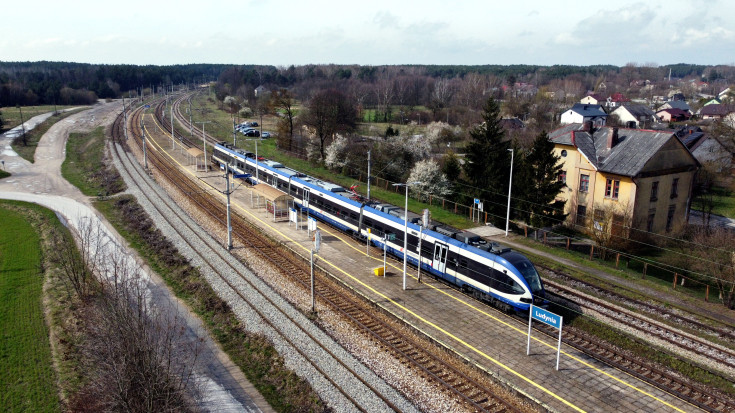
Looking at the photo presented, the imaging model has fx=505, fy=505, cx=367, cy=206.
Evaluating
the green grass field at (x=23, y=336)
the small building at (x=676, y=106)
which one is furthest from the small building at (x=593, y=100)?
the green grass field at (x=23, y=336)

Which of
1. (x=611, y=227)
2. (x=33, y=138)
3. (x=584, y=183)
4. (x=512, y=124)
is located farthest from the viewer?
(x=512, y=124)

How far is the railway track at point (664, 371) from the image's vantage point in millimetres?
17344

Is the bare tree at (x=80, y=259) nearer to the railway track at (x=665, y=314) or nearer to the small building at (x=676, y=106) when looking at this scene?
the railway track at (x=665, y=314)

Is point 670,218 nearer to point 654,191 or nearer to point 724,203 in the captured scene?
point 654,191

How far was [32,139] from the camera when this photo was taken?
83062 mm

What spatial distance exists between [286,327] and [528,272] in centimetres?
1126

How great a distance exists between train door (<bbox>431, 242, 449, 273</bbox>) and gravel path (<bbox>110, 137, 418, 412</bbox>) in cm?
790

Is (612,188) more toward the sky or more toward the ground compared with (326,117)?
more toward the ground

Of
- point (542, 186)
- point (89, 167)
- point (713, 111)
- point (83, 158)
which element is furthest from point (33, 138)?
point (713, 111)

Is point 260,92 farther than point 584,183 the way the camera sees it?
Yes

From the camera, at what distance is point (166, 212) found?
41.3m

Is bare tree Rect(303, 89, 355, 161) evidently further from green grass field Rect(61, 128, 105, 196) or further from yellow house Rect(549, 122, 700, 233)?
yellow house Rect(549, 122, 700, 233)

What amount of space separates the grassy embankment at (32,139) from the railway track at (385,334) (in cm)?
5256

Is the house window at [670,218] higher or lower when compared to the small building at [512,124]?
lower
